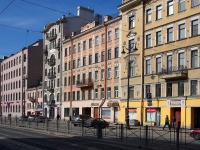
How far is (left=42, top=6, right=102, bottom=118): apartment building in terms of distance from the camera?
62438 mm

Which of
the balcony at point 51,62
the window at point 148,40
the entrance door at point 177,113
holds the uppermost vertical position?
the window at point 148,40

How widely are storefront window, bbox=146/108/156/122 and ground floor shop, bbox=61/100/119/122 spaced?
21.6 ft

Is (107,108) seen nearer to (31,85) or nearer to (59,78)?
(59,78)

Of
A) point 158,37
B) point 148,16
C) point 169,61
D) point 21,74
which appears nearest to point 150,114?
point 169,61

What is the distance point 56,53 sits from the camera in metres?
64.8

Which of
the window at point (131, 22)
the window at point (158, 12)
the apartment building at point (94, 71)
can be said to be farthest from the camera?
the apartment building at point (94, 71)

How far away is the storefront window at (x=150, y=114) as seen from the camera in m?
39.3

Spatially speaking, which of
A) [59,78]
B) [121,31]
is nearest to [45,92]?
[59,78]

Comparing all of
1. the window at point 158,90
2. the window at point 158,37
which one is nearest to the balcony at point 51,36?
the window at point 158,37

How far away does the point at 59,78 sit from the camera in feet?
208

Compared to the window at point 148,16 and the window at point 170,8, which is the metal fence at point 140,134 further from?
the window at point 148,16

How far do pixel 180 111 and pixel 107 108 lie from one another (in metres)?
14.7

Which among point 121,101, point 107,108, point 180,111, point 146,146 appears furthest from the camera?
point 107,108

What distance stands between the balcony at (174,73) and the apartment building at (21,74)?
4125cm
